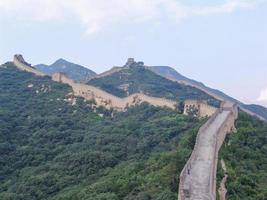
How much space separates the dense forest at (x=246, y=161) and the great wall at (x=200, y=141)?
62 cm

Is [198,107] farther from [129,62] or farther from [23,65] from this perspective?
[129,62]

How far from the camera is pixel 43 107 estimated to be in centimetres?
5212

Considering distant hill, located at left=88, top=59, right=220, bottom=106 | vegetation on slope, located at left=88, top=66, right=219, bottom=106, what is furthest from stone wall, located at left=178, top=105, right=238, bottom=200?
vegetation on slope, located at left=88, top=66, right=219, bottom=106

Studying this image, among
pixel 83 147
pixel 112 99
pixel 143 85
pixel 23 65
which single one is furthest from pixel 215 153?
pixel 143 85

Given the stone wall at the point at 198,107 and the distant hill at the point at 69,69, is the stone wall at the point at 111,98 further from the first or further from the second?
the distant hill at the point at 69,69

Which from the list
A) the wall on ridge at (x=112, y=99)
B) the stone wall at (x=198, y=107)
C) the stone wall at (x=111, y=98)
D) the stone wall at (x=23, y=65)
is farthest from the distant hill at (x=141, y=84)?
the stone wall at (x=198, y=107)

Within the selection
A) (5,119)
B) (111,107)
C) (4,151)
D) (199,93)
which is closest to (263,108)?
(199,93)

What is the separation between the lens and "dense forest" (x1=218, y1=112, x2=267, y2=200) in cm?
2378

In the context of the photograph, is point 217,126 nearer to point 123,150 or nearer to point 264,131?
point 264,131

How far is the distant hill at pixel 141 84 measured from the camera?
2749 inches

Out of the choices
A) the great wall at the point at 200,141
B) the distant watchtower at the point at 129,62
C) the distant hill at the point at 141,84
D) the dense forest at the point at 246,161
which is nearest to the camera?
the great wall at the point at 200,141

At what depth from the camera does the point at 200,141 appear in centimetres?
2870

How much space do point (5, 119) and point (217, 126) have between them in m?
20.2

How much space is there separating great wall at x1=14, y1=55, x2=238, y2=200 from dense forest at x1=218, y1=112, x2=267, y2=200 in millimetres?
616
